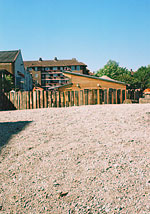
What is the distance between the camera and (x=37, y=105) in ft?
46.9

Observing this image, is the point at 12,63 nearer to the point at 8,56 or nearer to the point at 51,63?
the point at 8,56

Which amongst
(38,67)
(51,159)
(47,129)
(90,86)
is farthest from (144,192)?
(38,67)

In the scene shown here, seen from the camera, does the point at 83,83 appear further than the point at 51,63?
No

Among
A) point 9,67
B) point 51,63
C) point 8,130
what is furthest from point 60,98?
point 51,63

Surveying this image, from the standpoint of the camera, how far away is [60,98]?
14.1 m

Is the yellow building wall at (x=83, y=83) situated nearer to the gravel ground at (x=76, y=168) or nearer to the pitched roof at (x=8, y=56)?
the pitched roof at (x=8, y=56)

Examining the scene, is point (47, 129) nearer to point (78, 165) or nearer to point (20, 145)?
point (20, 145)

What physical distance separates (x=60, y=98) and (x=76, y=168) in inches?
390

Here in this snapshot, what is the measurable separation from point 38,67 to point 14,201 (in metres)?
93.5

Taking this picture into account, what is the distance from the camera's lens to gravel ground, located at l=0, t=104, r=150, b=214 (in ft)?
11.5

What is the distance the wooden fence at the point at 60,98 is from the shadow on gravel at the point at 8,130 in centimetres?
640

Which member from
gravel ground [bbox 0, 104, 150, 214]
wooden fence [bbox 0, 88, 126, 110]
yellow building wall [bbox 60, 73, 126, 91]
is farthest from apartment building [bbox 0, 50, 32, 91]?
gravel ground [bbox 0, 104, 150, 214]

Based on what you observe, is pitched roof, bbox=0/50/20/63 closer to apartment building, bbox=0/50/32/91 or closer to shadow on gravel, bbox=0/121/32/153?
apartment building, bbox=0/50/32/91

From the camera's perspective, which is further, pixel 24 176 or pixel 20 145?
pixel 20 145
